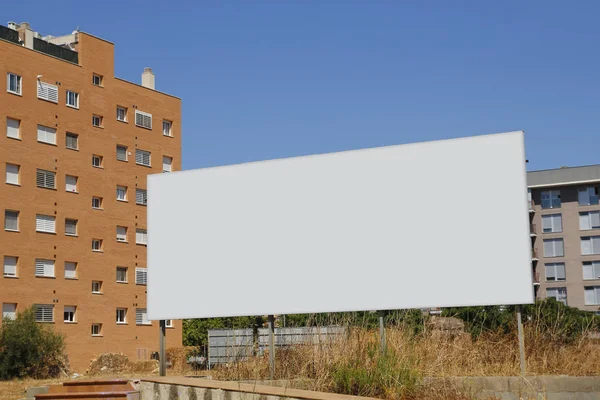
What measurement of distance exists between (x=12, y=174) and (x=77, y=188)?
5459mm

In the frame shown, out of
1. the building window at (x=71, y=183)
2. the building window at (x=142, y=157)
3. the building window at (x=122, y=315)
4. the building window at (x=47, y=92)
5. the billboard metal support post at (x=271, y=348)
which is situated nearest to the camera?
the billboard metal support post at (x=271, y=348)

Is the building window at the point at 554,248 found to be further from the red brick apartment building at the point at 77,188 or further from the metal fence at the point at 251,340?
the metal fence at the point at 251,340

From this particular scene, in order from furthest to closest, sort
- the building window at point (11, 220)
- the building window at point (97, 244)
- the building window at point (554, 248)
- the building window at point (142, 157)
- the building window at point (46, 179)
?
the building window at point (554, 248), the building window at point (142, 157), the building window at point (97, 244), the building window at point (46, 179), the building window at point (11, 220)

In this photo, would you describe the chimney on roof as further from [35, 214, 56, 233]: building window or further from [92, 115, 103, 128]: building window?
[35, 214, 56, 233]: building window

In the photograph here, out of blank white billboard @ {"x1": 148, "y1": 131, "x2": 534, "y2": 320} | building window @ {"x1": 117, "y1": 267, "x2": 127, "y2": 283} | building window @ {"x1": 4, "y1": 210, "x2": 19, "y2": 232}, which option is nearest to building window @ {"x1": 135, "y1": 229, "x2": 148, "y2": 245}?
building window @ {"x1": 117, "y1": 267, "x2": 127, "y2": 283}

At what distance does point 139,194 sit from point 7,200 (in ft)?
40.1

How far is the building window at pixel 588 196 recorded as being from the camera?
8212 centimetres

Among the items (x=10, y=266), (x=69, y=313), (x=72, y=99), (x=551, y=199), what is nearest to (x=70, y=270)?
(x=69, y=313)

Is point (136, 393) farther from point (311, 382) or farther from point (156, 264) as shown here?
point (156, 264)

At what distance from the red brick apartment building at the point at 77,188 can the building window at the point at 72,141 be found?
8 centimetres

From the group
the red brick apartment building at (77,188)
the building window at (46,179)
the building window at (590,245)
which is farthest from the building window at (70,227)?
the building window at (590,245)

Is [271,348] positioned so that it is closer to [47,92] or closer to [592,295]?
[47,92]

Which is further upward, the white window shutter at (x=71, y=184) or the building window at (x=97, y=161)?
the building window at (x=97, y=161)

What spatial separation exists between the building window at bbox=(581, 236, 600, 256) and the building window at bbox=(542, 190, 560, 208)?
4483 millimetres
